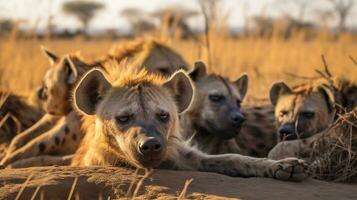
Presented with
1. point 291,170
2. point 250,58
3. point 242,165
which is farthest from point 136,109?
point 250,58

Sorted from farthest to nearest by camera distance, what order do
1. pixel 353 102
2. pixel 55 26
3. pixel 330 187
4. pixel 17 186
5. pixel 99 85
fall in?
pixel 55 26 < pixel 353 102 < pixel 99 85 < pixel 330 187 < pixel 17 186

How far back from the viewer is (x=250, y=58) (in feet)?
30.2

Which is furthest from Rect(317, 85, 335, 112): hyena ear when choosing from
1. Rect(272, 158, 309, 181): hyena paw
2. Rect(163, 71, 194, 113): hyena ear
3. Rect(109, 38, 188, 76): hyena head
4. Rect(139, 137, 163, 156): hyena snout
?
Rect(139, 137, 163, 156): hyena snout

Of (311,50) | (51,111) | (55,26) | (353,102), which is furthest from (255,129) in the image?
(311,50)

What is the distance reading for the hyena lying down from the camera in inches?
134

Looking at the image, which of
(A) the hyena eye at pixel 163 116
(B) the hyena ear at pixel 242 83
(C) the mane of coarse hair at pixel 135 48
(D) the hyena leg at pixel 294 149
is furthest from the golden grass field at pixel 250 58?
(A) the hyena eye at pixel 163 116

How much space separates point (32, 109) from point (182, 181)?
2.94 m

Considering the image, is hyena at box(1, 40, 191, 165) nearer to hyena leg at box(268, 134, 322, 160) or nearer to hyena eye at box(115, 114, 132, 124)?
hyena leg at box(268, 134, 322, 160)

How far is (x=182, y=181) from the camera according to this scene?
129 inches

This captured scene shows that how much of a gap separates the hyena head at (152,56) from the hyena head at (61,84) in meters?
0.40

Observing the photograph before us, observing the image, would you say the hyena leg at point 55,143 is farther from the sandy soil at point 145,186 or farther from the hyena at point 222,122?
the sandy soil at point 145,186

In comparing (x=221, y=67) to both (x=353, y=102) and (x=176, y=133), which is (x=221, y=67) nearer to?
(x=353, y=102)

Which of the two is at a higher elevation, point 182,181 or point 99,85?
point 99,85

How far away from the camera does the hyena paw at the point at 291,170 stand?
3.41 metres
